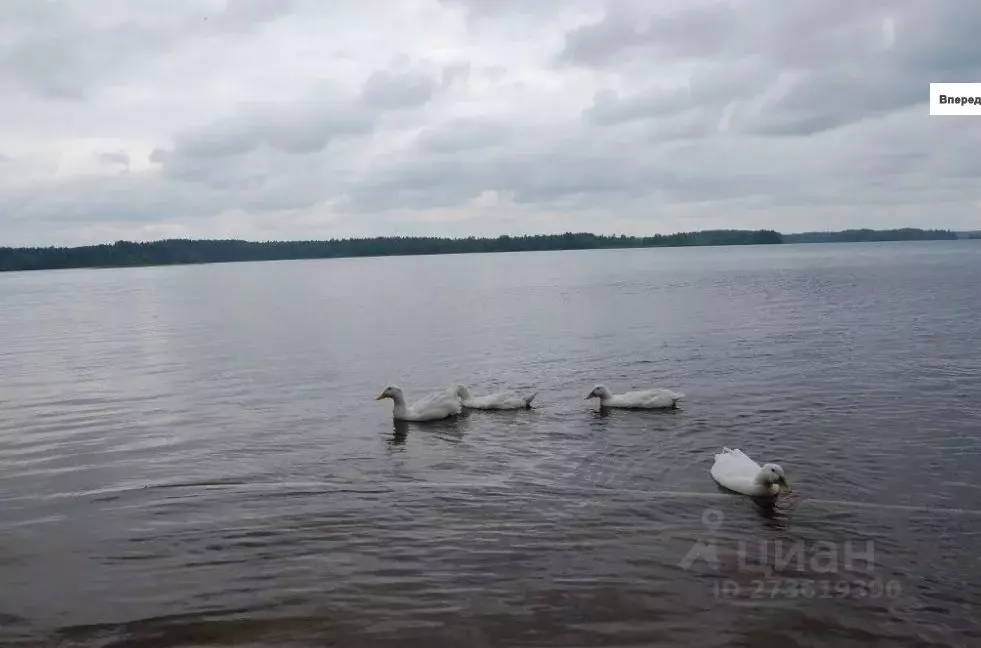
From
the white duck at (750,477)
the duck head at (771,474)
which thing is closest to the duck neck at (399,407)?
the white duck at (750,477)

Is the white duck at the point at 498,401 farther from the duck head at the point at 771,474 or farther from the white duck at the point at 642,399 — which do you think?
the duck head at the point at 771,474

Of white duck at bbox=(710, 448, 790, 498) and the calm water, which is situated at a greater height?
white duck at bbox=(710, 448, 790, 498)

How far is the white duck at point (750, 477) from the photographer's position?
1198 centimetres

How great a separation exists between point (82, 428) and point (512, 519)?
12460 mm

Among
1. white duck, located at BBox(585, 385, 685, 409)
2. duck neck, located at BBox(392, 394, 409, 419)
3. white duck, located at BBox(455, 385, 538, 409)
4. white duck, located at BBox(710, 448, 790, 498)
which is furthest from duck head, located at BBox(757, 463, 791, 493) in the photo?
duck neck, located at BBox(392, 394, 409, 419)

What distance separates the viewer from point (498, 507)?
11.9m

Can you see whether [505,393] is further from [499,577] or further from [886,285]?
[886,285]

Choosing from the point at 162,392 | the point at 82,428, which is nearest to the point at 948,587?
the point at 82,428

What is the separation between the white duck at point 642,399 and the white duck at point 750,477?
575 cm

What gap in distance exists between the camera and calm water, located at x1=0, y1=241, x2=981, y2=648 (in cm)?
859

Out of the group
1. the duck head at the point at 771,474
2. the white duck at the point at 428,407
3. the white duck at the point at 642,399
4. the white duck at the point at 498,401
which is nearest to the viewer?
the duck head at the point at 771,474

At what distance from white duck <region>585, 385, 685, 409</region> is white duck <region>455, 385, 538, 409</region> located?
6.01ft

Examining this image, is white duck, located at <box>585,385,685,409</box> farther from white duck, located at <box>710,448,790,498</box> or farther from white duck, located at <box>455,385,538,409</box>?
white duck, located at <box>710,448,790,498</box>

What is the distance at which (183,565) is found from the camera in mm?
10109
